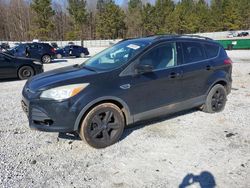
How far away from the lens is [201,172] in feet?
11.6

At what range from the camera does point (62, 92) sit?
3967 millimetres

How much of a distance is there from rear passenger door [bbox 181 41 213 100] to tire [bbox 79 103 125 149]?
1607 millimetres

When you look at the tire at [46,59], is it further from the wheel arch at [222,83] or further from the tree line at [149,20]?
the tree line at [149,20]

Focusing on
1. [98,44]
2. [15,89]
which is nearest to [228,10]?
[98,44]

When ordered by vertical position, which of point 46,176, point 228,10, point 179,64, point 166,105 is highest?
point 228,10

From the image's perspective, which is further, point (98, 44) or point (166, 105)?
point (98, 44)

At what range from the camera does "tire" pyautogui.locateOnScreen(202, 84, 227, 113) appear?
5773 mm

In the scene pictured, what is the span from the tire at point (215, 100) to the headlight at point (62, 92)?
10.0 feet

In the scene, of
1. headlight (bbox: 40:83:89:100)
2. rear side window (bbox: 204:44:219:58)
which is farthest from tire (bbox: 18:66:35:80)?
rear side window (bbox: 204:44:219:58)

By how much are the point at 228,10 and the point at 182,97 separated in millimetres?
79973

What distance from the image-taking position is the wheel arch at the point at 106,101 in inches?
159

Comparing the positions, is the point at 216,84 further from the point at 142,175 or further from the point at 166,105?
the point at 142,175

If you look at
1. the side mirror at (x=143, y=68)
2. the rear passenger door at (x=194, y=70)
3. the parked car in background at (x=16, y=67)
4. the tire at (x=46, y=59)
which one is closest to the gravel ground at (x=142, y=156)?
the rear passenger door at (x=194, y=70)

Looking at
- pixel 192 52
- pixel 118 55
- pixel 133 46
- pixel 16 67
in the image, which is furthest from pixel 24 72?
pixel 192 52
